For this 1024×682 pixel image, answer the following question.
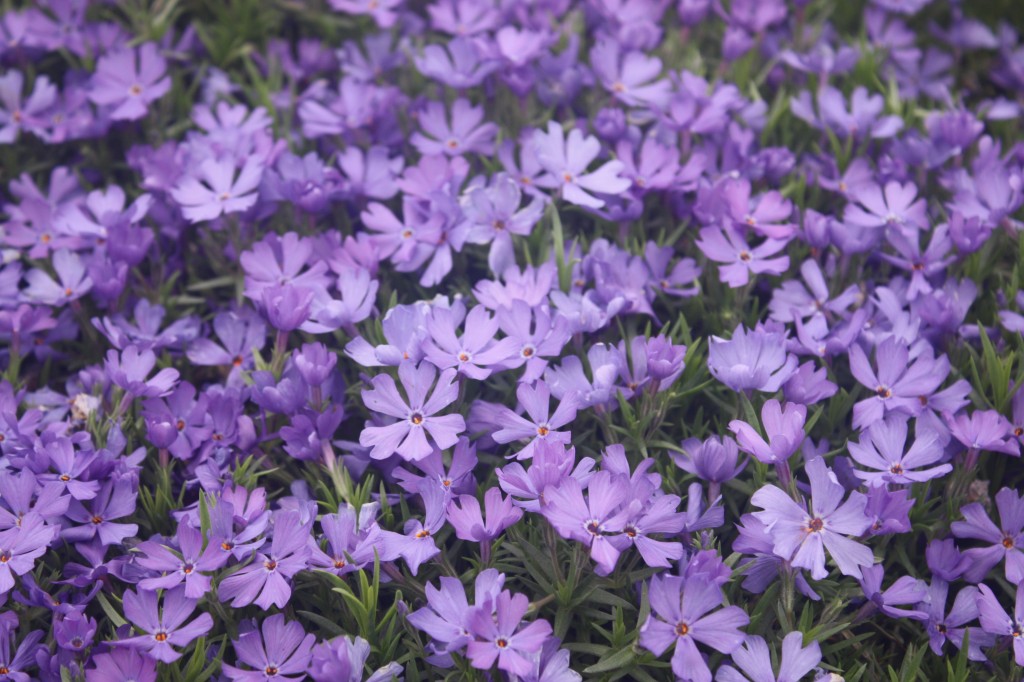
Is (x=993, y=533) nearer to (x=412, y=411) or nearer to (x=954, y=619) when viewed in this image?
(x=954, y=619)

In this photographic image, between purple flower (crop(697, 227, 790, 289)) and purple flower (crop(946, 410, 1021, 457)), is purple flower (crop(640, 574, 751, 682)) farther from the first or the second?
purple flower (crop(697, 227, 790, 289))

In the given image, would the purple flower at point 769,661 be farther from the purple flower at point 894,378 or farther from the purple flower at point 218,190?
the purple flower at point 218,190

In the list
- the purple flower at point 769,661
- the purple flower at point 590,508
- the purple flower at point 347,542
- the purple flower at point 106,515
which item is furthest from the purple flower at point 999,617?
the purple flower at point 106,515

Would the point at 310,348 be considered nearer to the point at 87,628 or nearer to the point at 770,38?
the point at 87,628

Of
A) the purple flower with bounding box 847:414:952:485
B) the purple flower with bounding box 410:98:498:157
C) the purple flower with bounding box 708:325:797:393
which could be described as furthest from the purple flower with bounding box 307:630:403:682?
the purple flower with bounding box 410:98:498:157

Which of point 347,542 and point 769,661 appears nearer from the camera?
point 769,661

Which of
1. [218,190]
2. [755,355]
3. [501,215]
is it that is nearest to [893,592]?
[755,355]

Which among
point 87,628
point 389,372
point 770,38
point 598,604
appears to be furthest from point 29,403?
point 770,38

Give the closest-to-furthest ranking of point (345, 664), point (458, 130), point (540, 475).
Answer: point (345, 664) → point (540, 475) → point (458, 130)
